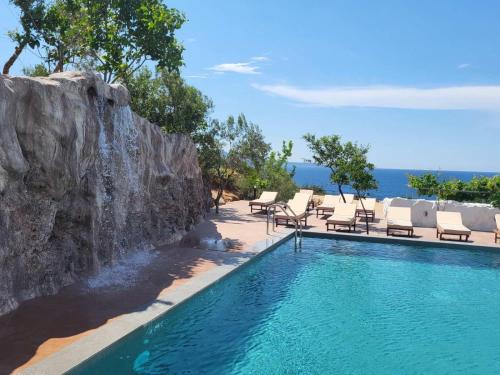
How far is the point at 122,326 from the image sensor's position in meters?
6.74

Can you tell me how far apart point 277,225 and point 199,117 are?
21.6ft

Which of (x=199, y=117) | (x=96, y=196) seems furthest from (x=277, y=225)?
(x=96, y=196)

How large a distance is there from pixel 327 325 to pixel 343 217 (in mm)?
10181

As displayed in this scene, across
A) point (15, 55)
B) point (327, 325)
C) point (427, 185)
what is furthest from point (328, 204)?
point (15, 55)

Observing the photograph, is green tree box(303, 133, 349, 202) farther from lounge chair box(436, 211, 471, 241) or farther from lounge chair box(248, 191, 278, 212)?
lounge chair box(436, 211, 471, 241)

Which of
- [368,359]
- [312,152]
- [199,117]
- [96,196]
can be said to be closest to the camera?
[368,359]

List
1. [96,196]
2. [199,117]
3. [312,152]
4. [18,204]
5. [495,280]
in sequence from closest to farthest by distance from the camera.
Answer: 1. [18,204]
2. [96,196]
3. [495,280]
4. [199,117]
5. [312,152]

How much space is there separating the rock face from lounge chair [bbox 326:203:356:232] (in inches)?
287

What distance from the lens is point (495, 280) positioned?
11969mm

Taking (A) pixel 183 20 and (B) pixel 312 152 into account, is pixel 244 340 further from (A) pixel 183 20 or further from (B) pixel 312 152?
(B) pixel 312 152

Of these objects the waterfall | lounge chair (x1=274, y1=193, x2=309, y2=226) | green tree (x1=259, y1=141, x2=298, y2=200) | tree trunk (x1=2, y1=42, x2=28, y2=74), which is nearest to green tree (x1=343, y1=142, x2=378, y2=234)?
A: lounge chair (x1=274, y1=193, x2=309, y2=226)

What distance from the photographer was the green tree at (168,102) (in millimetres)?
20438

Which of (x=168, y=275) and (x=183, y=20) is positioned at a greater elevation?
(x=183, y=20)

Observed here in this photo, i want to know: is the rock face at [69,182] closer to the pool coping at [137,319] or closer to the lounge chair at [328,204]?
the pool coping at [137,319]
